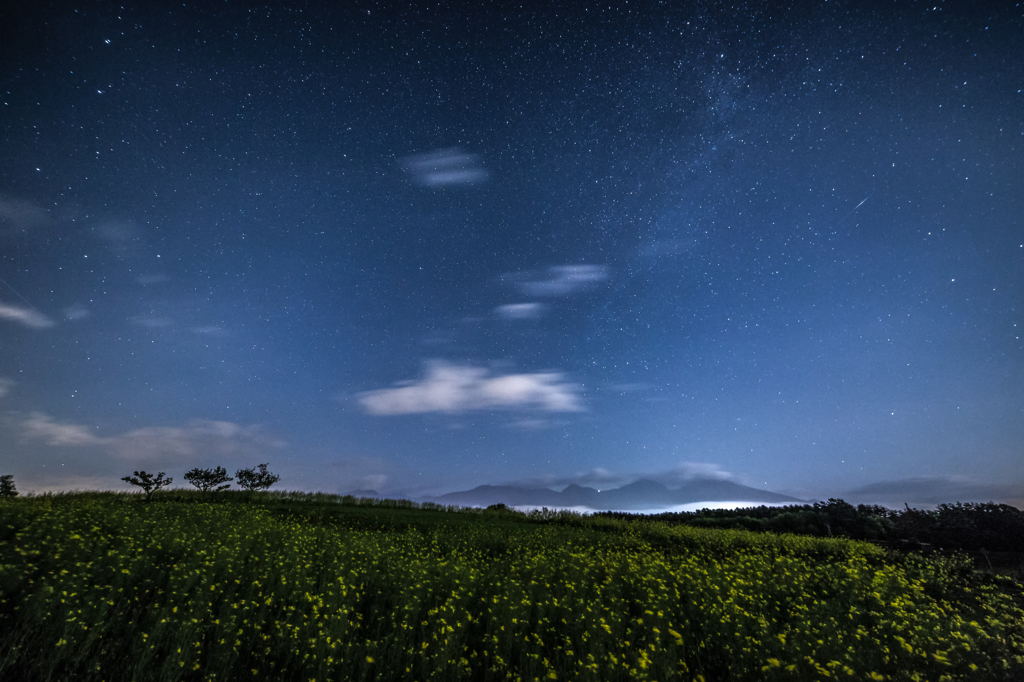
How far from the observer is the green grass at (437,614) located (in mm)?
7023

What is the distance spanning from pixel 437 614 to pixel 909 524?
2853 centimetres

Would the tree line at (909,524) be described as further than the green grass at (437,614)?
Yes

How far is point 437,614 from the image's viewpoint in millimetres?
9008

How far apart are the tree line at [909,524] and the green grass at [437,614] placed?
29.0ft

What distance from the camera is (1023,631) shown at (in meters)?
9.77

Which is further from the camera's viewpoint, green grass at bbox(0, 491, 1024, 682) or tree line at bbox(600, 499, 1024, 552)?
tree line at bbox(600, 499, 1024, 552)

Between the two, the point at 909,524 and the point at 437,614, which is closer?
the point at 437,614

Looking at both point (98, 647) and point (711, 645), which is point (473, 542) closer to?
point (711, 645)

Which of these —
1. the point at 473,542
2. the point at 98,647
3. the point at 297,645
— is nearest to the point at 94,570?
the point at 98,647

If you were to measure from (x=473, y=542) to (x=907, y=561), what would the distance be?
15.7 metres

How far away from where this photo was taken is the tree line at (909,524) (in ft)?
69.1

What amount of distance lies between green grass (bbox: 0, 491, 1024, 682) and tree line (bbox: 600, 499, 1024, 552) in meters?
8.83

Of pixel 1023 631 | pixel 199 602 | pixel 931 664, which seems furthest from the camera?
pixel 1023 631

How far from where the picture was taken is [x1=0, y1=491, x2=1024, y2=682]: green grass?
7.02 m
